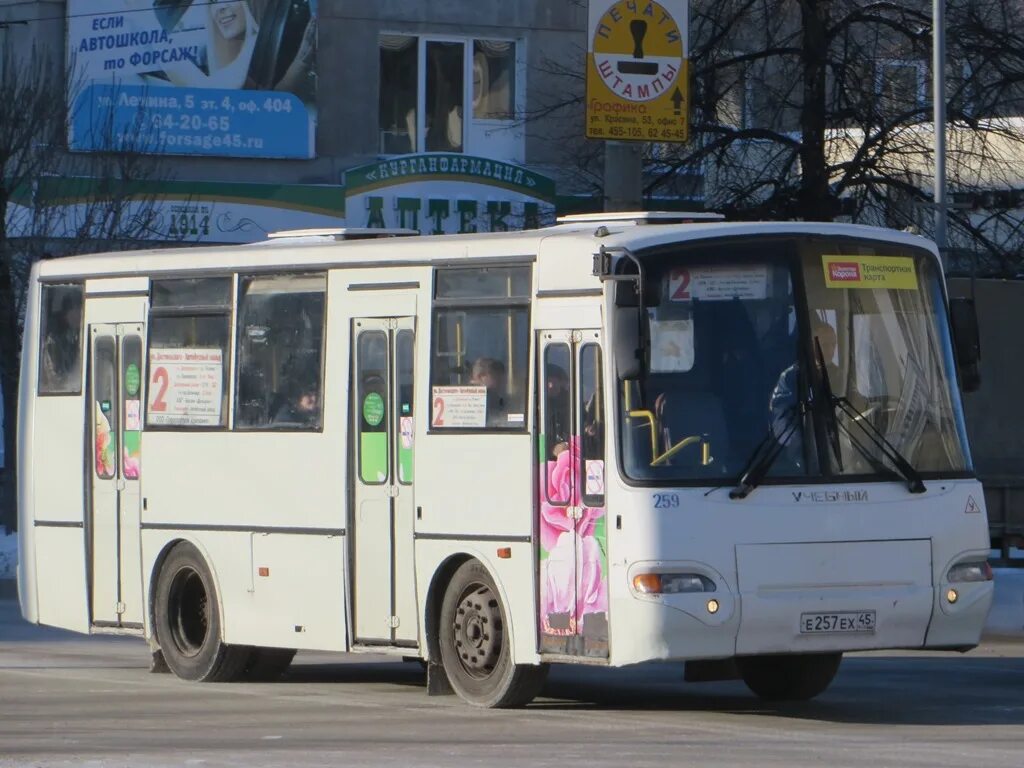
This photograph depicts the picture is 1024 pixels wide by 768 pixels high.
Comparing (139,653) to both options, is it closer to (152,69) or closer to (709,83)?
(709,83)

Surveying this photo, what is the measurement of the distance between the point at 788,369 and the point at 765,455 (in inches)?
20.3

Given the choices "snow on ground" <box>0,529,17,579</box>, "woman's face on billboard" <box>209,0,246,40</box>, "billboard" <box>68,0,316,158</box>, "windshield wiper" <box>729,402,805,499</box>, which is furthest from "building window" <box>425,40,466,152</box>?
"windshield wiper" <box>729,402,805,499</box>

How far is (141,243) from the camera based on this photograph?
2495 cm

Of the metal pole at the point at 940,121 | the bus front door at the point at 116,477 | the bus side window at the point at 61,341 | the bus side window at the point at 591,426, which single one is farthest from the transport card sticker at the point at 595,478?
the metal pole at the point at 940,121

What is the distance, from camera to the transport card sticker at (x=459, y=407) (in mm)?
11914

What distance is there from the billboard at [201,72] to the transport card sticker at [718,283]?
18503 millimetres

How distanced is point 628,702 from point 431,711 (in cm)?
128

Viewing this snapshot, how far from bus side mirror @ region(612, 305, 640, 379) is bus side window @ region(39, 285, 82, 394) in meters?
5.22

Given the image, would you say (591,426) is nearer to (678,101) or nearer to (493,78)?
(678,101)

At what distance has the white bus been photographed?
10.9 m

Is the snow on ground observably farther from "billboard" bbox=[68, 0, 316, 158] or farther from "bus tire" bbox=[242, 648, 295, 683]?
"bus tire" bbox=[242, 648, 295, 683]

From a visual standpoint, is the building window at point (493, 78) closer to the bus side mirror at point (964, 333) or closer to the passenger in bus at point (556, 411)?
the bus side mirror at point (964, 333)

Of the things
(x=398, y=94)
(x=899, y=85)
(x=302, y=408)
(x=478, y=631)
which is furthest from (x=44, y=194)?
(x=478, y=631)

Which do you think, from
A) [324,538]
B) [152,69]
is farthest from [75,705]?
[152,69]
